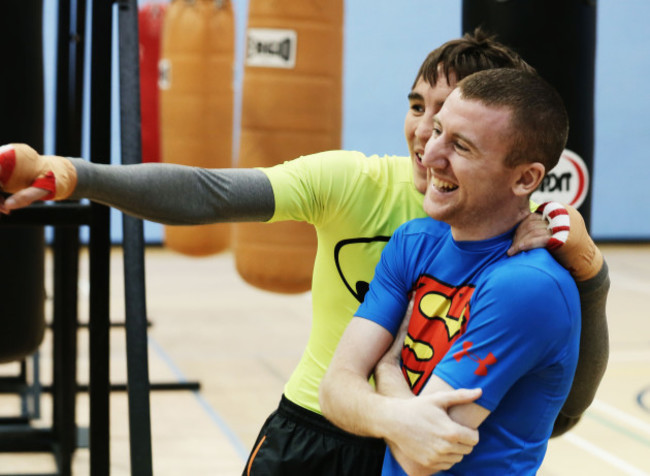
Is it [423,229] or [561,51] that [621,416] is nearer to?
[561,51]

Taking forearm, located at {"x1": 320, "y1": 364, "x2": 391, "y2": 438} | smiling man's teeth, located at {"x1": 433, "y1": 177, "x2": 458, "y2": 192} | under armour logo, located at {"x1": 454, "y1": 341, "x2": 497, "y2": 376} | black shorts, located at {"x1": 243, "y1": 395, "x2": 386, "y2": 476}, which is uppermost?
smiling man's teeth, located at {"x1": 433, "y1": 177, "x2": 458, "y2": 192}

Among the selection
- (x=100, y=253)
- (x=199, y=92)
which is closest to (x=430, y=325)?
(x=100, y=253)

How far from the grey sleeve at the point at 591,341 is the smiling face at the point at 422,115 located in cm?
35

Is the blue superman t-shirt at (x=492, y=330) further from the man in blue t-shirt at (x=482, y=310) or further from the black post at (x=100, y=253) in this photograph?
the black post at (x=100, y=253)

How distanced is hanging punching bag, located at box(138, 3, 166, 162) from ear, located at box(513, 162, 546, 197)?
17.6 feet

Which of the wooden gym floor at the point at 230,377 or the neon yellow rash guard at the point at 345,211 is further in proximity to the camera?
the wooden gym floor at the point at 230,377

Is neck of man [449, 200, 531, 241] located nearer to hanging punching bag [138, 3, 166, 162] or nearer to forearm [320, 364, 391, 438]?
forearm [320, 364, 391, 438]

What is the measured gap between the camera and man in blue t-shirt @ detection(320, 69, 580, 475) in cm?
128

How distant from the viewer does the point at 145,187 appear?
1482 mm

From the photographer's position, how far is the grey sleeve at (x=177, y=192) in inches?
56.8

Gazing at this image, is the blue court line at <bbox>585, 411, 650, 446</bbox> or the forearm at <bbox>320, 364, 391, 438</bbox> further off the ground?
the forearm at <bbox>320, 364, 391, 438</bbox>

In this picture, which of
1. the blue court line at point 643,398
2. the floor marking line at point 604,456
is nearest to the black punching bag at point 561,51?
the floor marking line at point 604,456

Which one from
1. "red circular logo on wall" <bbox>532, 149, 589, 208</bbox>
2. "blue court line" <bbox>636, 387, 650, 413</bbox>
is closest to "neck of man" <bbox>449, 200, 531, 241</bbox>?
"red circular logo on wall" <bbox>532, 149, 589, 208</bbox>

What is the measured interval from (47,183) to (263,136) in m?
2.32
